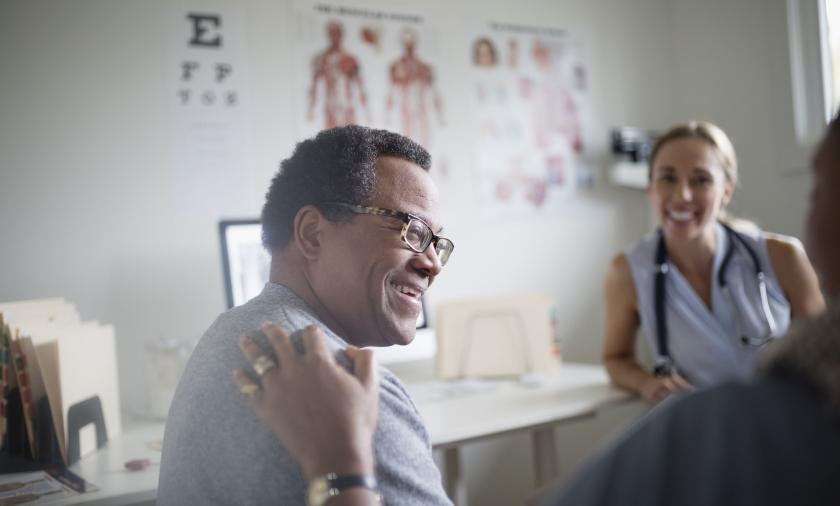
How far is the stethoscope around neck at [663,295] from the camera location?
6.49 ft

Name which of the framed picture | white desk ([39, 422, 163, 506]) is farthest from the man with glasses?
the framed picture

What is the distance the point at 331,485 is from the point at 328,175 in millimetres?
478

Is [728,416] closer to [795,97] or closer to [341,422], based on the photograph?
[341,422]

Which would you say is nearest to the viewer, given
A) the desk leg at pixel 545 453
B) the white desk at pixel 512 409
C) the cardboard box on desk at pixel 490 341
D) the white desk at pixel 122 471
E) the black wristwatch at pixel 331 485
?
the black wristwatch at pixel 331 485

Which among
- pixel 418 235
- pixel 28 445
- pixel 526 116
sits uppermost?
pixel 526 116

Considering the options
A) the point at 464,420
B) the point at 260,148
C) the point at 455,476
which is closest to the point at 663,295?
the point at 464,420

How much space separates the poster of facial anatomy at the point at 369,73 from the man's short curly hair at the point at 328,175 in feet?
3.96

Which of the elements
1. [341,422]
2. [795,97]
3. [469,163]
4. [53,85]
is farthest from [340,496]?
[795,97]

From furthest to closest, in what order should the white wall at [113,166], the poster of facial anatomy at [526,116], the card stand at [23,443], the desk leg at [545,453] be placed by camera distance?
the poster of facial anatomy at [526,116] < the desk leg at [545,453] < the white wall at [113,166] < the card stand at [23,443]

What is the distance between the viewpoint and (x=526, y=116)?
9.12 feet

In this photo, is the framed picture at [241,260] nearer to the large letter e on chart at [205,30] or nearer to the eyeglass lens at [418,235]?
the large letter e on chart at [205,30]

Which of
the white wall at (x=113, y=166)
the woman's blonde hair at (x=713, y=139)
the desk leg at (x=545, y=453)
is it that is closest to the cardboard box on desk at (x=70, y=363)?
the white wall at (x=113, y=166)

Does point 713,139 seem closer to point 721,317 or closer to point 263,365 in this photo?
point 721,317

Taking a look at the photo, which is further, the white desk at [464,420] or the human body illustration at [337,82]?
the human body illustration at [337,82]
